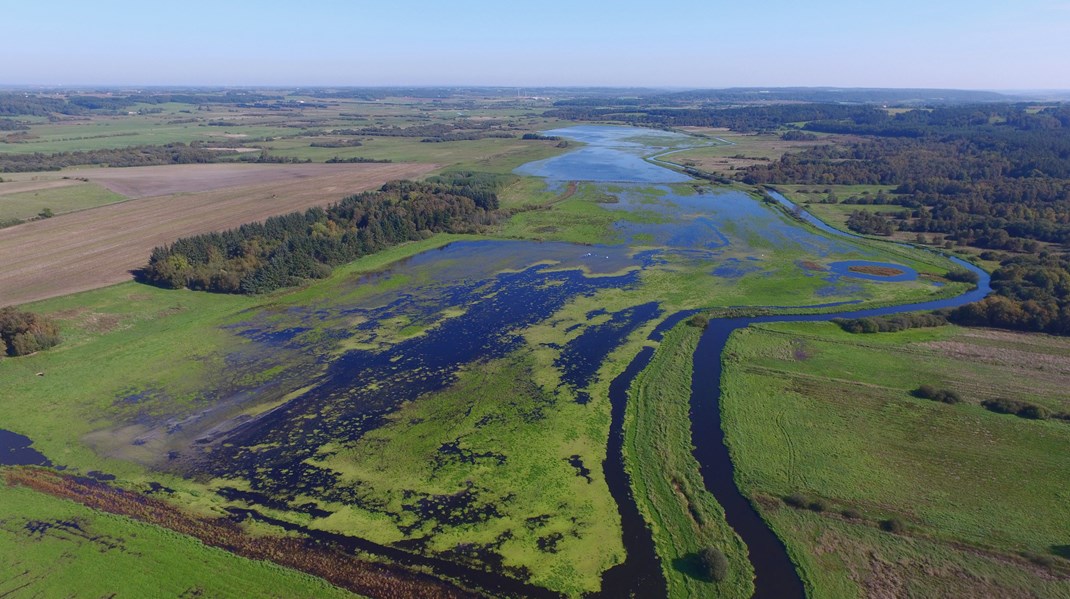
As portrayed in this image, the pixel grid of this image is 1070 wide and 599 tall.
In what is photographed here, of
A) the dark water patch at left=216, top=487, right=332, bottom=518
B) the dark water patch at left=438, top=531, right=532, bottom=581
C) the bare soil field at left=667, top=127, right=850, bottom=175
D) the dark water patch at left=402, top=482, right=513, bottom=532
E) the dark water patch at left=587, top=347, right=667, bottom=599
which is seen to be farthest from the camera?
the bare soil field at left=667, top=127, right=850, bottom=175

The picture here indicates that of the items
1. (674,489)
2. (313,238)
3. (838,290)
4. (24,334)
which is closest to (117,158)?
(313,238)

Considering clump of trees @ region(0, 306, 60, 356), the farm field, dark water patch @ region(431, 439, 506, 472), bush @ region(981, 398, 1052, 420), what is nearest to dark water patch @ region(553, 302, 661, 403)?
dark water patch @ region(431, 439, 506, 472)

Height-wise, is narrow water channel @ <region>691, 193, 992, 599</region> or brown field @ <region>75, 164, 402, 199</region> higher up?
brown field @ <region>75, 164, 402, 199</region>

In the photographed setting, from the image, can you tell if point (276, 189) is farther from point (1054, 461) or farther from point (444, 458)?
point (1054, 461)

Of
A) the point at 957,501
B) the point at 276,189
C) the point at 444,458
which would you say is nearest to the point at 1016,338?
the point at 957,501

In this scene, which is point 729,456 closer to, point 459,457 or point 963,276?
point 459,457

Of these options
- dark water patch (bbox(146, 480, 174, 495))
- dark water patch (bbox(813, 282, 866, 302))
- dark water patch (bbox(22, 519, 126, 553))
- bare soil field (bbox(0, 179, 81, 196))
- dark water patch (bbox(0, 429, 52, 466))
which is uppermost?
bare soil field (bbox(0, 179, 81, 196))

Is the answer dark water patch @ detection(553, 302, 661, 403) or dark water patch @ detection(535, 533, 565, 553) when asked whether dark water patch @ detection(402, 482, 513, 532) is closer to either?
dark water patch @ detection(535, 533, 565, 553)
